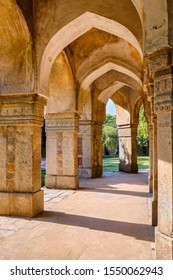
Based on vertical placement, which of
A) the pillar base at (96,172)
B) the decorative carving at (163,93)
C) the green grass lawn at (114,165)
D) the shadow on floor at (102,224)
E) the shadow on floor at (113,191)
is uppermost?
the decorative carving at (163,93)

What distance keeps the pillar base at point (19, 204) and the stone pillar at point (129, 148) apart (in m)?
9.09

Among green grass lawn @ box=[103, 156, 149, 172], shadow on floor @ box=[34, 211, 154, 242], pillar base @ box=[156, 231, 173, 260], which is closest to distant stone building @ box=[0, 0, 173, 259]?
pillar base @ box=[156, 231, 173, 260]

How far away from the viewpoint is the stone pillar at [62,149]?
7.66m

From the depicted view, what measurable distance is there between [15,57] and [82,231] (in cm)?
385

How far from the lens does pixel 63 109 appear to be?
305 inches

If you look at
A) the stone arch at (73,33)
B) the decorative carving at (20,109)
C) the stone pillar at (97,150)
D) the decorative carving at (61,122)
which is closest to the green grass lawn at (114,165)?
the stone pillar at (97,150)

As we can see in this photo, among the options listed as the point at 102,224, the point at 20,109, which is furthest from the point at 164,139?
the point at 20,109

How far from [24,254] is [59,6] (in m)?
4.84

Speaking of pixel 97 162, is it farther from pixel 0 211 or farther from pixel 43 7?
pixel 43 7

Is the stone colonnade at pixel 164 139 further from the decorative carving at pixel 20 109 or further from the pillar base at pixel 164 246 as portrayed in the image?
A: the decorative carving at pixel 20 109

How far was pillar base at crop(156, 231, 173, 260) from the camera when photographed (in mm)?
2511

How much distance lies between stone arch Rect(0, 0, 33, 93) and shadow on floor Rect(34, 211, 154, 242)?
274cm
